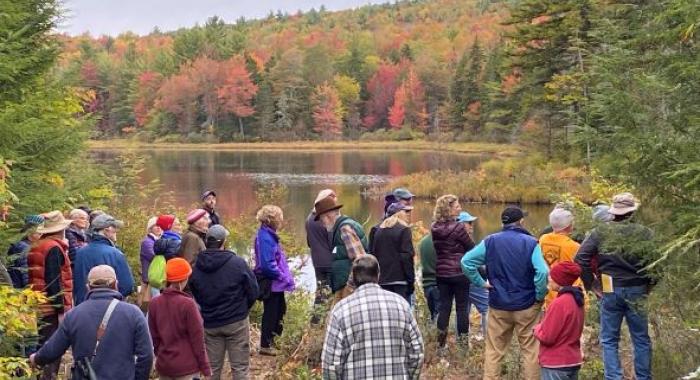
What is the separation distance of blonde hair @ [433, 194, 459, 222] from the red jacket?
181 cm

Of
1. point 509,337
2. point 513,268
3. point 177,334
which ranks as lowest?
point 509,337

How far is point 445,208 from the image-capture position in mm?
6816

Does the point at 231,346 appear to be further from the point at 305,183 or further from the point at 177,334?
the point at 305,183

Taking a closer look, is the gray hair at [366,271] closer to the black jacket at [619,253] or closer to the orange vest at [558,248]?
the black jacket at [619,253]

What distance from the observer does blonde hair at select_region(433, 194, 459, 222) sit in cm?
678

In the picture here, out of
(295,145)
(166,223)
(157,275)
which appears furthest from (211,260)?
(295,145)

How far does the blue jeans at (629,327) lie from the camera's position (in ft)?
18.4

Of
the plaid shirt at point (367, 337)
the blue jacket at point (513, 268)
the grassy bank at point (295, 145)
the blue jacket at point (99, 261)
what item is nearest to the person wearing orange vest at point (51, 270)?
the blue jacket at point (99, 261)

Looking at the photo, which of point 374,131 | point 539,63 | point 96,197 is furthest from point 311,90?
point 96,197

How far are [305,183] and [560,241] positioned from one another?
30.3 meters

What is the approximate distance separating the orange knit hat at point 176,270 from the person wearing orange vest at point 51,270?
1335 mm

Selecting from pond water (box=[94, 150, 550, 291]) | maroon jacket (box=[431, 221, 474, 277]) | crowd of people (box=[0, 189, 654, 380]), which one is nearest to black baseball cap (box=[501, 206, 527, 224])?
crowd of people (box=[0, 189, 654, 380])

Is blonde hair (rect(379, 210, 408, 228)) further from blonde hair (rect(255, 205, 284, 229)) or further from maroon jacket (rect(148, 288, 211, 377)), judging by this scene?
maroon jacket (rect(148, 288, 211, 377))

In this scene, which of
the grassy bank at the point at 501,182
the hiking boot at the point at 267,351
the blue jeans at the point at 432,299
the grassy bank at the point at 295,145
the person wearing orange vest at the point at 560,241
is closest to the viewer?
the person wearing orange vest at the point at 560,241
